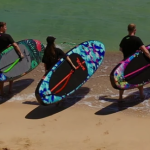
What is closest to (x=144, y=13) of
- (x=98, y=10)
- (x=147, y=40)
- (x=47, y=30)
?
(x=98, y=10)

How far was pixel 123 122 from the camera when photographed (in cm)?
793

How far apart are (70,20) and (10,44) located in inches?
296

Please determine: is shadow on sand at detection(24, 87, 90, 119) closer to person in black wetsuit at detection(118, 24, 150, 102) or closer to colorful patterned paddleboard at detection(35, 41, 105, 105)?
colorful patterned paddleboard at detection(35, 41, 105, 105)

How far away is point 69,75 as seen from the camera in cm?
884

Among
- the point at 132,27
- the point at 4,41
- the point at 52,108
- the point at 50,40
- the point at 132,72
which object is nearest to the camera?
the point at 50,40

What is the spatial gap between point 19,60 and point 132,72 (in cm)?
293

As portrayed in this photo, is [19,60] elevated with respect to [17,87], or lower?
elevated

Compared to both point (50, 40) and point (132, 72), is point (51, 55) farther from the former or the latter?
point (132, 72)

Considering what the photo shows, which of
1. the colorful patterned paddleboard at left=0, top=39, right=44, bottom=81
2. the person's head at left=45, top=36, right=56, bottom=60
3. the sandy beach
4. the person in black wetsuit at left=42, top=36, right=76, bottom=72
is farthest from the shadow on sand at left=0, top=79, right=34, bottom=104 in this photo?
the person's head at left=45, top=36, right=56, bottom=60

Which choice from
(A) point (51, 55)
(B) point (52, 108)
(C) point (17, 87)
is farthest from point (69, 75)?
(C) point (17, 87)

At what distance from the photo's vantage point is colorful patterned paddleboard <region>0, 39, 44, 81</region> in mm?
9188

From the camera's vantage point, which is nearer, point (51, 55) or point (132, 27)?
point (132, 27)

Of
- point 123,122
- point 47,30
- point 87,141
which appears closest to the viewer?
point 87,141

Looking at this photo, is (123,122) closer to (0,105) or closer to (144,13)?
(0,105)
